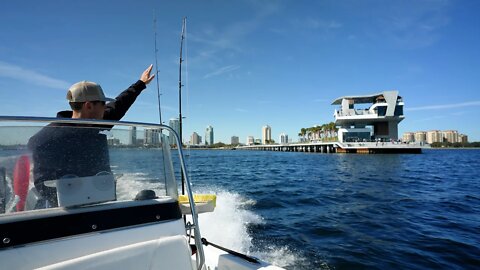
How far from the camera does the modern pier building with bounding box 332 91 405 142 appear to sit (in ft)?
207

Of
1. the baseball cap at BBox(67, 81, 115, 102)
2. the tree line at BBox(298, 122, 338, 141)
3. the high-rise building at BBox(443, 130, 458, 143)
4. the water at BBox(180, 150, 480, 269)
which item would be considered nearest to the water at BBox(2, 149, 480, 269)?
the water at BBox(180, 150, 480, 269)

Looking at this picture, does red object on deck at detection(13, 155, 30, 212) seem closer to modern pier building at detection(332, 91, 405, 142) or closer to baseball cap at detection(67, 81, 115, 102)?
baseball cap at detection(67, 81, 115, 102)

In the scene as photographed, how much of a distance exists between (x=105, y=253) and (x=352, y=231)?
6371 mm

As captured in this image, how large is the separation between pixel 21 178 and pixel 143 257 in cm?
91

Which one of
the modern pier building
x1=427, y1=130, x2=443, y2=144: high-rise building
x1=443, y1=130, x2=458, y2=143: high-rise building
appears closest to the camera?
the modern pier building

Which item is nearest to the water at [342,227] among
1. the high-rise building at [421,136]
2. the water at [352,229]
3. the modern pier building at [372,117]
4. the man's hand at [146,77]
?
the water at [352,229]

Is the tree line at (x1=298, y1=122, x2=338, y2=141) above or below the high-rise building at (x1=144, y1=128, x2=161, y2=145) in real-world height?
above

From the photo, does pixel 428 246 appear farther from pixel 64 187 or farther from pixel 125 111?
pixel 64 187

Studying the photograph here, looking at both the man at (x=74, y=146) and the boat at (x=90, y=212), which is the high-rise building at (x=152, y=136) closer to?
the boat at (x=90, y=212)

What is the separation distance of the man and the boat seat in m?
0.45

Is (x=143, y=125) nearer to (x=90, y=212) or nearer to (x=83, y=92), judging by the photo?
(x=83, y=92)

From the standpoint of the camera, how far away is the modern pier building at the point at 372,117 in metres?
63.0

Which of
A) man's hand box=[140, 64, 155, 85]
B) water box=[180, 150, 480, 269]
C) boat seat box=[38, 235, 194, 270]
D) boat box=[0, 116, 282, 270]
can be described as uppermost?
man's hand box=[140, 64, 155, 85]

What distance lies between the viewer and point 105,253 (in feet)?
5.74
